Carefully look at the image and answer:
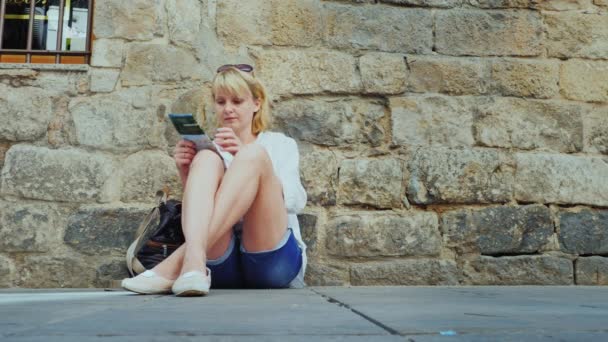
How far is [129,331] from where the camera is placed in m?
1.39

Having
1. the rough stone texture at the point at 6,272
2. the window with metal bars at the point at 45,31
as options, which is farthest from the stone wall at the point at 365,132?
the window with metal bars at the point at 45,31

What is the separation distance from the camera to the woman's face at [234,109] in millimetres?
2986

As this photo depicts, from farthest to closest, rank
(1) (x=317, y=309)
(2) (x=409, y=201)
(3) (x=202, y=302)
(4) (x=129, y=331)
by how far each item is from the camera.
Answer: (2) (x=409, y=201) < (3) (x=202, y=302) < (1) (x=317, y=309) < (4) (x=129, y=331)

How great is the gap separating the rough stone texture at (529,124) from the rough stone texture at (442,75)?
0.46 ft

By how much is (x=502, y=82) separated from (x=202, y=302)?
6.66 ft

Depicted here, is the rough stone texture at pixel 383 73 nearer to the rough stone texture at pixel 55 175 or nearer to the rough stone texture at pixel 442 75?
the rough stone texture at pixel 442 75

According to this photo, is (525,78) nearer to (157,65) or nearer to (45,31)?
(157,65)

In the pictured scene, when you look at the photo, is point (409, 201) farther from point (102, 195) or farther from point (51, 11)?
point (51, 11)

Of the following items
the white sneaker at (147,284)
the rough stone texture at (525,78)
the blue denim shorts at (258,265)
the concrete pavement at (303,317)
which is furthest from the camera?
the rough stone texture at (525,78)

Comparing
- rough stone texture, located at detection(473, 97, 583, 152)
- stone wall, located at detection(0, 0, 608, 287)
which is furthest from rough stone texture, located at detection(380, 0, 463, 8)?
rough stone texture, located at detection(473, 97, 583, 152)

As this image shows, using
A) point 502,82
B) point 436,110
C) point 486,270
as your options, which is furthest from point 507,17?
point 486,270

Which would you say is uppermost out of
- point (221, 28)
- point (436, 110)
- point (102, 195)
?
point (221, 28)

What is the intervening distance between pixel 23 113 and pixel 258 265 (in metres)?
1.40

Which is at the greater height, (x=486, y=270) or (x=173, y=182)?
(x=173, y=182)
